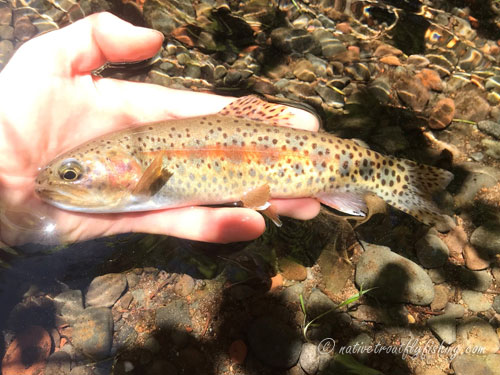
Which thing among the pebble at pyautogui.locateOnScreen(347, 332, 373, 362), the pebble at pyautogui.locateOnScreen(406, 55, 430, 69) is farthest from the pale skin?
the pebble at pyautogui.locateOnScreen(406, 55, 430, 69)

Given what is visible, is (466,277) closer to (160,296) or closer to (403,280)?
(403,280)

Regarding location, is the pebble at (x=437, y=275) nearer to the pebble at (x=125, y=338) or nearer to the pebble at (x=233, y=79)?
the pebble at (x=125, y=338)

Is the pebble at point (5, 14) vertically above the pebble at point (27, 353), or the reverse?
the pebble at point (5, 14)

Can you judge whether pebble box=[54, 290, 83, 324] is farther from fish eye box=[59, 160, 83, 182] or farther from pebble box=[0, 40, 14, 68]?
pebble box=[0, 40, 14, 68]

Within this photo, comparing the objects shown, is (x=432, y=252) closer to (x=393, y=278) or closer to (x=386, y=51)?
(x=393, y=278)

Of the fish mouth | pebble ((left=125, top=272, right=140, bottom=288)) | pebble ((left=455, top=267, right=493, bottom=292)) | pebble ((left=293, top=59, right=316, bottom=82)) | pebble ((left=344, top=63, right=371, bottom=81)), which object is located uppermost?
pebble ((left=344, top=63, right=371, bottom=81))

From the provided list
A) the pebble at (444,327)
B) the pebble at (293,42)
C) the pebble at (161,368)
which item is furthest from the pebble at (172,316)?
the pebble at (293,42)
